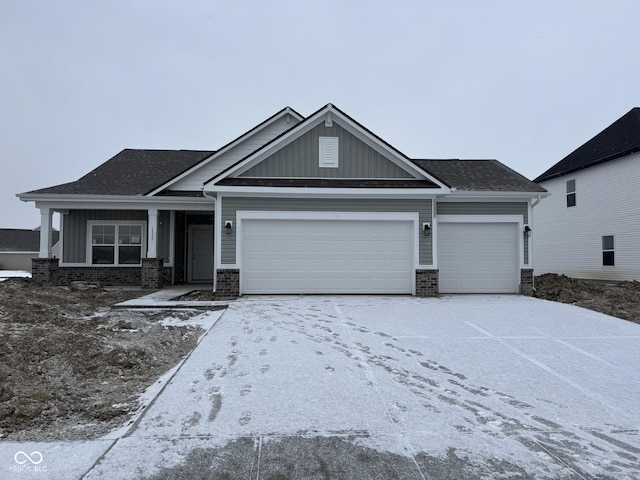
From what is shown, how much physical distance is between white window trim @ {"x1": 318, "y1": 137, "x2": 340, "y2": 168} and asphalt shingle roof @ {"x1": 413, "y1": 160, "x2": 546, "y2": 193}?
236 centimetres

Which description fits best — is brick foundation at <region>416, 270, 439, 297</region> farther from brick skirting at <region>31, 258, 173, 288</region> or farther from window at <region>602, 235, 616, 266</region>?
window at <region>602, 235, 616, 266</region>

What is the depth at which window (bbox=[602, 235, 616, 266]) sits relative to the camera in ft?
52.8

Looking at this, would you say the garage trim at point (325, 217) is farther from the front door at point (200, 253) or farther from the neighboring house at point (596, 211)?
the neighboring house at point (596, 211)

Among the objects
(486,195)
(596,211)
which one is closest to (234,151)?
(486,195)

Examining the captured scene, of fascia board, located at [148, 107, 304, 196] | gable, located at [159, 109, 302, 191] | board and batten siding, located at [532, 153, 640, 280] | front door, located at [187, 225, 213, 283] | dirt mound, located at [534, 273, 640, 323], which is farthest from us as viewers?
front door, located at [187, 225, 213, 283]

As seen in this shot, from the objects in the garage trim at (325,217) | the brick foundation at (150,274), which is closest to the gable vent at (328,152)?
the garage trim at (325,217)

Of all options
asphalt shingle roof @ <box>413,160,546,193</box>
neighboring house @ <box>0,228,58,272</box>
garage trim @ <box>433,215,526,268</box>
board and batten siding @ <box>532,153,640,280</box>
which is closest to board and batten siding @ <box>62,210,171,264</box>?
asphalt shingle roof @ <box>413,160,546,193</box>

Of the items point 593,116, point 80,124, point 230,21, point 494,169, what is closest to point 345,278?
point 494,169

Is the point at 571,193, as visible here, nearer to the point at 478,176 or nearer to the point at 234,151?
the point at 478,176

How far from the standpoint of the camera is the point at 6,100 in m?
25.0

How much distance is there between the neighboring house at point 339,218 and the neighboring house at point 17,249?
857 inches

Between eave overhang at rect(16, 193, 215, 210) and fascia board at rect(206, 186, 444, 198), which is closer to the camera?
fascia board at rect(206, 186, 444, 198)

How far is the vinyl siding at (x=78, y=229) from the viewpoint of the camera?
14234 mm

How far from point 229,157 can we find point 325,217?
5.10 m
